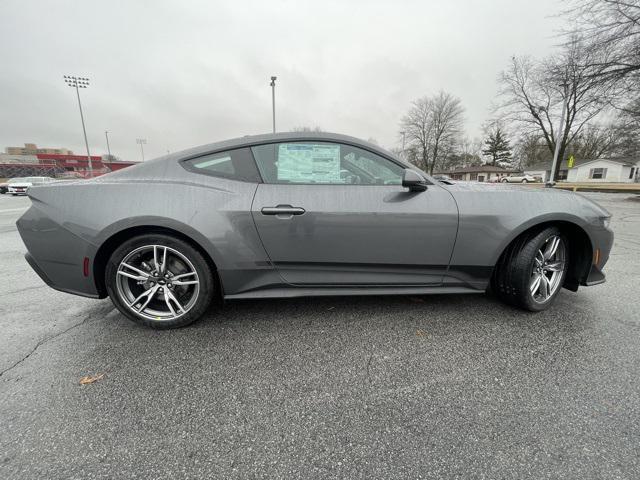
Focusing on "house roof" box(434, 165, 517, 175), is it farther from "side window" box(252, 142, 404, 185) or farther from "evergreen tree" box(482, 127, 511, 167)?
"side window" box(252, 142, 404, 185)

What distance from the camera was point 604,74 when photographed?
13.0 metres

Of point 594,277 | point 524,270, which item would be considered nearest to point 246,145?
point 524,270

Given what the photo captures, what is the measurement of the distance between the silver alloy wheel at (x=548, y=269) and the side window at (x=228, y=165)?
2.30 m

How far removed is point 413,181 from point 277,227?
100 centimetres

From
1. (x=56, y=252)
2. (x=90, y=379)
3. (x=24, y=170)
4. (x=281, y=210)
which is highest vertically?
(x=24, y=170)

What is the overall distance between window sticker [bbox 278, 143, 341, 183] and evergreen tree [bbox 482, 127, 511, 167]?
249 ft

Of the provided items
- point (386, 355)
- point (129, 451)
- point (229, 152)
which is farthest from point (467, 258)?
point (129, 451)

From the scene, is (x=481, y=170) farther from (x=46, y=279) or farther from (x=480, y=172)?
(x=46, y=279)

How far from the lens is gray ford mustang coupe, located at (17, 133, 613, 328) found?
2029mm

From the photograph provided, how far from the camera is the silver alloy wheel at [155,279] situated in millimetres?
2090

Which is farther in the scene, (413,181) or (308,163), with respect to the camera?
(308,163)

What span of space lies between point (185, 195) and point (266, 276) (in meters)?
0.80

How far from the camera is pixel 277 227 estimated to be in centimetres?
205

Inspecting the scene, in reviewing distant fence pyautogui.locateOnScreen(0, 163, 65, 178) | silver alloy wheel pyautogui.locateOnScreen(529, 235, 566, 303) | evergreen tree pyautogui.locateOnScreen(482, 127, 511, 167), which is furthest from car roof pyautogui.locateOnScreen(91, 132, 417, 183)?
evergreen tree pyautogui.locateOnScreen(482, 127, 511, 167)
